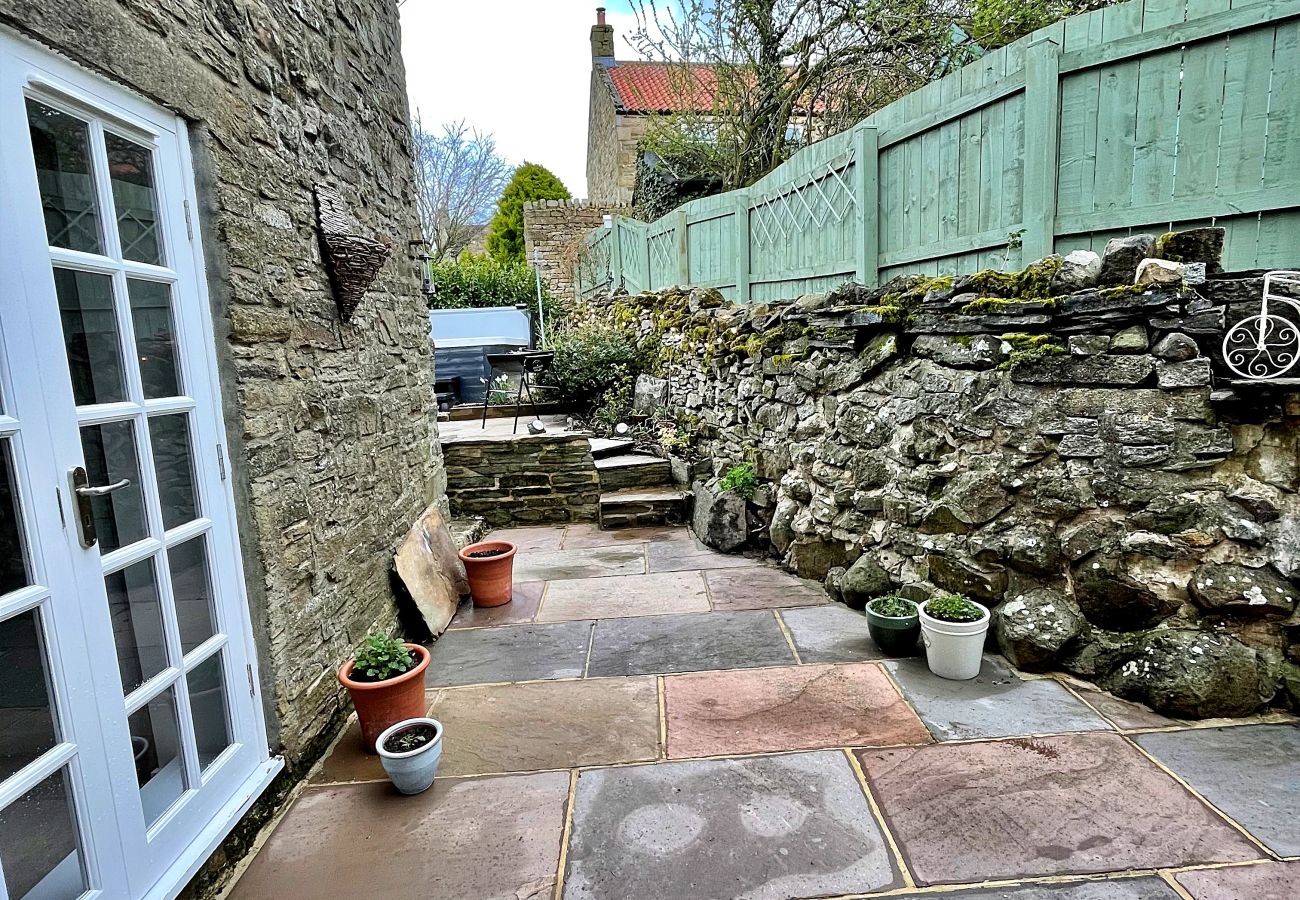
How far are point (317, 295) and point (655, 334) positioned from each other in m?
5.07

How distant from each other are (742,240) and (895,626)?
3.59 meters

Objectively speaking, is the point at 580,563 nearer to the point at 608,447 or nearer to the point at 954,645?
the point at 608,447

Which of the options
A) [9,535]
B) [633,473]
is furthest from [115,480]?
[633,473]

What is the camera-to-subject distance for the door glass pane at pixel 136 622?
1727mm

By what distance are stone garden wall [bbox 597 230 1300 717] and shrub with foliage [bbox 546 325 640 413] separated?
158 inches

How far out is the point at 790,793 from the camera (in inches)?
88.5

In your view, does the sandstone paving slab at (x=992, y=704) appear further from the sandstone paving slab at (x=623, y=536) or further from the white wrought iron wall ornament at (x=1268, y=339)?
the sandstone paving slab at (x=623, y=536)

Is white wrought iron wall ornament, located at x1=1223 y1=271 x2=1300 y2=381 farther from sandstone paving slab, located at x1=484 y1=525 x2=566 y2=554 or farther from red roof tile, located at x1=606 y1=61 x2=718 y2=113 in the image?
red roof tile, located at x1=606 y1=61 x2=718 y2=113

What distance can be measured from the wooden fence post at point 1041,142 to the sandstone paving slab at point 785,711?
6.86ft

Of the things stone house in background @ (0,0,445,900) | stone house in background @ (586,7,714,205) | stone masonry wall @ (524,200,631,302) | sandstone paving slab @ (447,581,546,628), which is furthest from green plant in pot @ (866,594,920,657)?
stone masonry wall @ (524,200,631,302)

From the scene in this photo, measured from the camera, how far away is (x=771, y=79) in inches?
307

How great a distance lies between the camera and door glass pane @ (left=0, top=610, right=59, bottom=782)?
1.41m

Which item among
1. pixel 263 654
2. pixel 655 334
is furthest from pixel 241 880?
pixel 655 334

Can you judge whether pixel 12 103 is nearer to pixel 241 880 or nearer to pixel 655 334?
pixel 241 880
